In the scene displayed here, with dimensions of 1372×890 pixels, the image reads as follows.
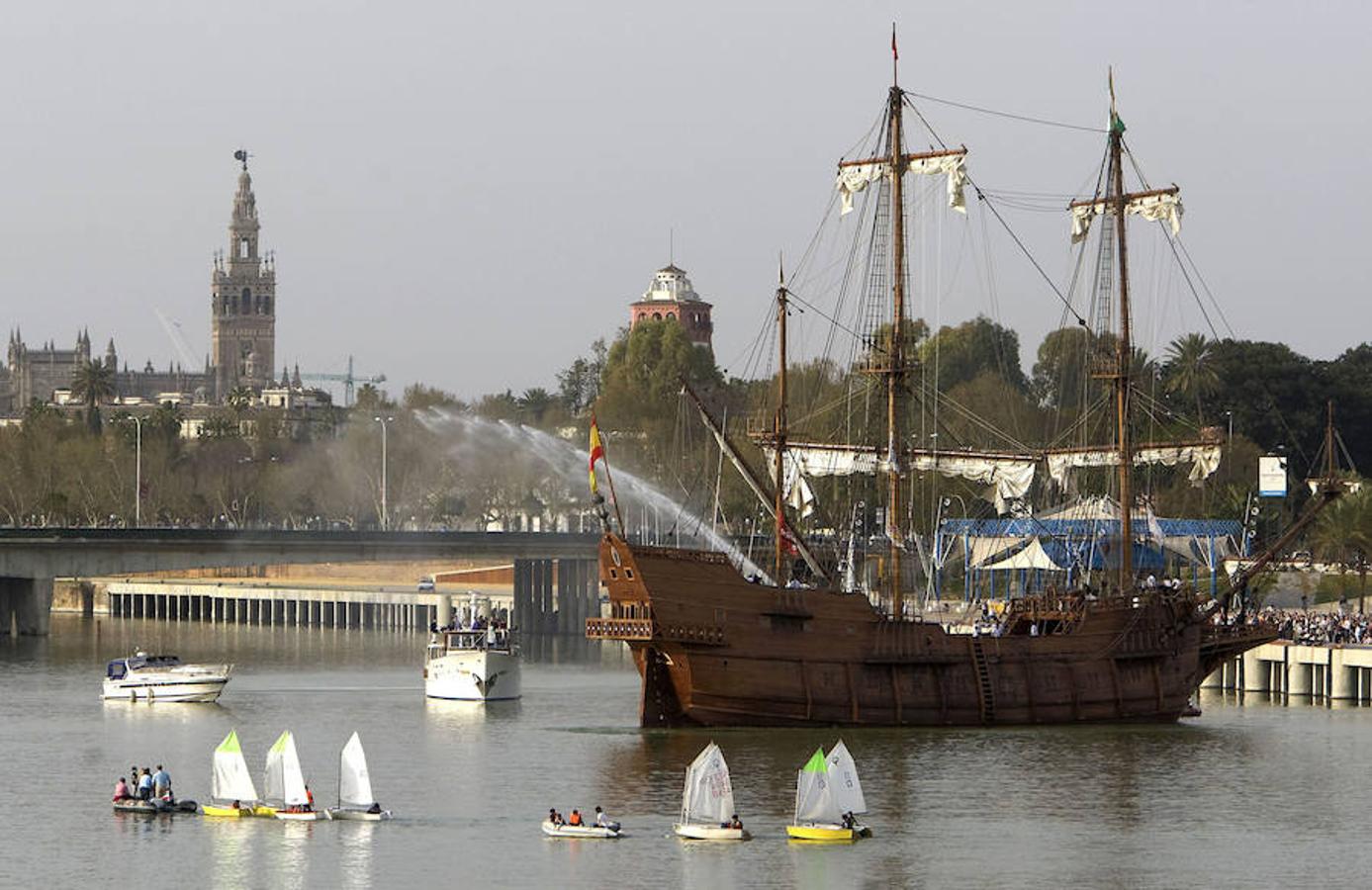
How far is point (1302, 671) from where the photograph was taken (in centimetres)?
11538

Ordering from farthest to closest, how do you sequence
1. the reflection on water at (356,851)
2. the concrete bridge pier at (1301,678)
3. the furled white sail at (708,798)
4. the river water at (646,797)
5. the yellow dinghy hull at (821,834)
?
the concrete bridge pier at (1301,678), the yellow dinghy hull at (821,834), the furled white sail at (708,798), the river water at (646,797), the reflection on water at (356,851)

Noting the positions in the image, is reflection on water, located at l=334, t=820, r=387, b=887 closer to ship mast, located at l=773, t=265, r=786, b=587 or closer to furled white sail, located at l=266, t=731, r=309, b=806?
furled white sail, located at l=266, t=731, r=309, b=806

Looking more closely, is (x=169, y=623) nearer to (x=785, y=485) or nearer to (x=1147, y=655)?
(x=785, y=485)

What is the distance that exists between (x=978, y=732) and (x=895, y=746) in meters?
5.48

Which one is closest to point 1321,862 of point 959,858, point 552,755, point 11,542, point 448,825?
point 959,858

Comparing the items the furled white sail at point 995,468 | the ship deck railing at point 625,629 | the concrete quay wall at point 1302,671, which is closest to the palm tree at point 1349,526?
the concrete quay wall at point 1302,671

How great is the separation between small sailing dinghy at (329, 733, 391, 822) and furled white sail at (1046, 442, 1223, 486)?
51.8 m

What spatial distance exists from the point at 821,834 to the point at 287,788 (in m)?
14.7

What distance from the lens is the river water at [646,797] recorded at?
67312 mm

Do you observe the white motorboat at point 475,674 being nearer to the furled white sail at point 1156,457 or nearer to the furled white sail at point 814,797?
the furled white sail at point 1156,457

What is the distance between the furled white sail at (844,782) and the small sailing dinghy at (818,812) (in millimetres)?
170

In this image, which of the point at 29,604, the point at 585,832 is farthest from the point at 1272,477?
the point at 585,832

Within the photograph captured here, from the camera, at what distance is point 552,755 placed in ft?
297

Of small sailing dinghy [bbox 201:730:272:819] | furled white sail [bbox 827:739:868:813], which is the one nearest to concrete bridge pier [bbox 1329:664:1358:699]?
furled white sail [bbox 827:739:868:813]
